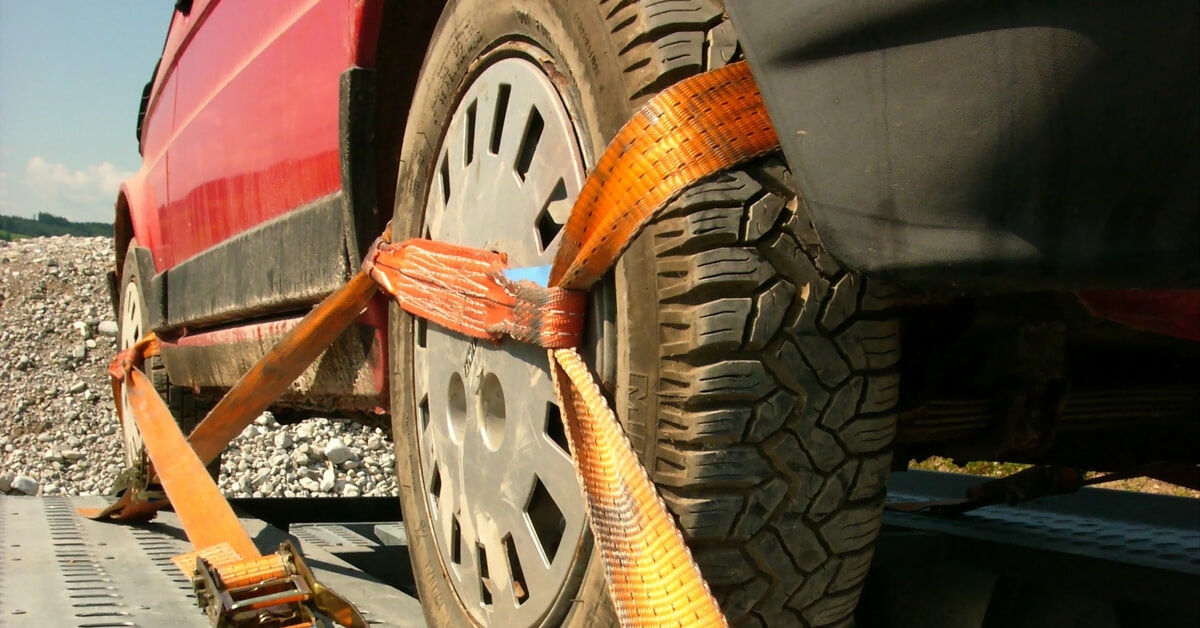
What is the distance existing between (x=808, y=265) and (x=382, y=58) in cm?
134

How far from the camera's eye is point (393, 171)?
2426 millimetres

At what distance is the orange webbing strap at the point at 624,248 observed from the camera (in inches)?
48.7

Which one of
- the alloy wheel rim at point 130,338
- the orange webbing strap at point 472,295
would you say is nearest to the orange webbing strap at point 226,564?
the orange webbing strap at point 472,295

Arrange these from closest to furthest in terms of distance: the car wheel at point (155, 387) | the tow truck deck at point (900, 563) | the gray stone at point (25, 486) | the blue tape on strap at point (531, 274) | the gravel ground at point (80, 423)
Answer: the blue tape on strap at point (531, 274)
the tow truck deck at point (900, 563)
the car wheel at point (155, 387)
the gray stone at point (25, 486)
the gravel ground at point (80, 423)

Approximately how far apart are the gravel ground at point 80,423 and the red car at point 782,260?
14.6 feet

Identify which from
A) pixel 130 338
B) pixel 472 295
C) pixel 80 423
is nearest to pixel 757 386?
pixel 472 295

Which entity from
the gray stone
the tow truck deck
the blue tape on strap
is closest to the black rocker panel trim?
the tow truck deck

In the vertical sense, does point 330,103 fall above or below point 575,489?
above

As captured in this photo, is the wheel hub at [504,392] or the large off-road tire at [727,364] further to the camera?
the wheel hub at [504,392]

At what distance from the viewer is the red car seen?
0.94 meters

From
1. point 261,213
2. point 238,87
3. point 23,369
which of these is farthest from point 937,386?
point 23,369

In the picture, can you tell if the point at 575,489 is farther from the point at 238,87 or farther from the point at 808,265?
the point at 238,87

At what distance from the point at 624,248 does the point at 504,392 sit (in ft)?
1.50

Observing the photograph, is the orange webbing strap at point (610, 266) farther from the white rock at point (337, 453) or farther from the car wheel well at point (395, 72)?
the white rock at point (337, 453)
